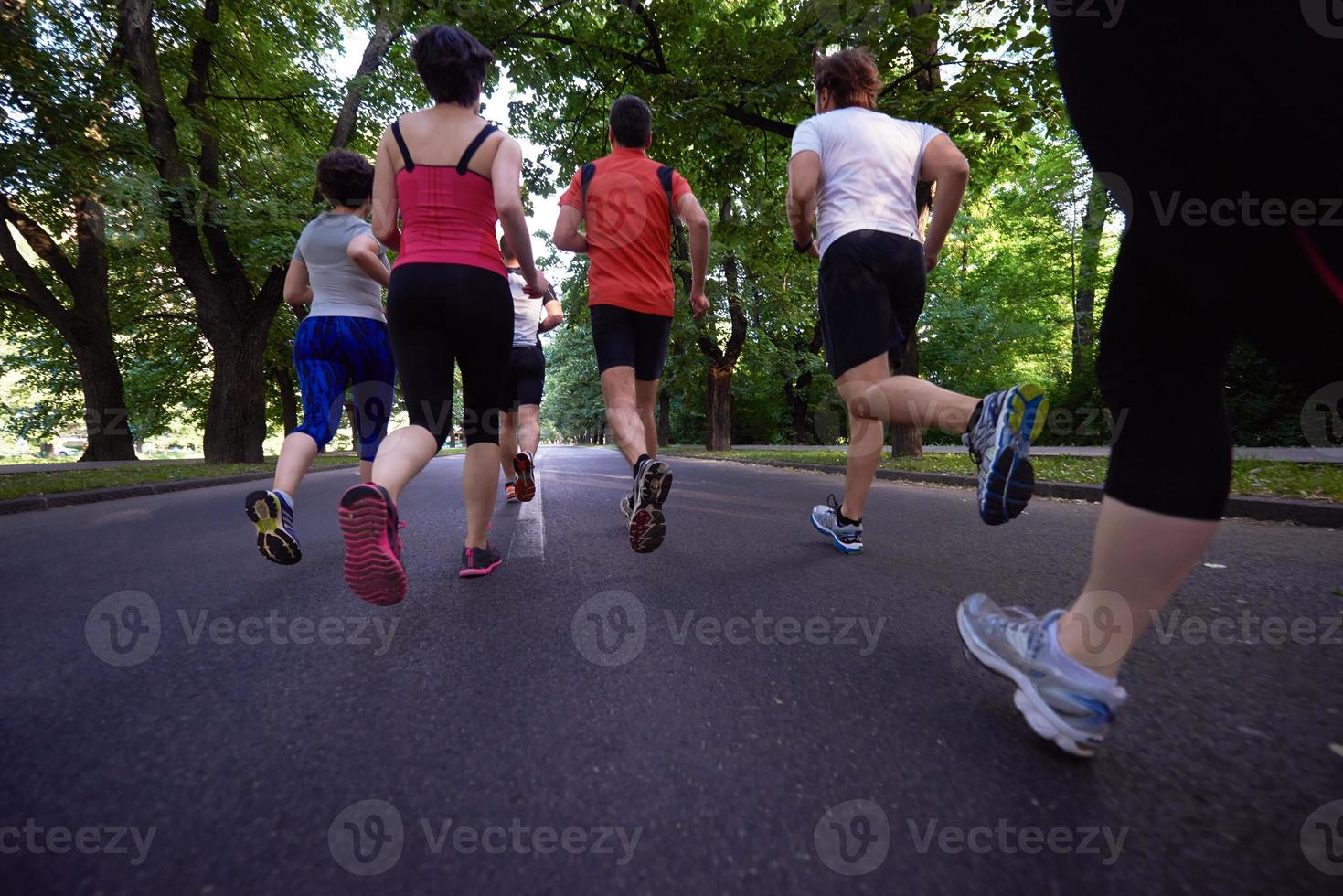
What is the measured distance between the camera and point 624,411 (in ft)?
10.5

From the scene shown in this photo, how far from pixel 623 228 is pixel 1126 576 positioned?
2798 millimetres

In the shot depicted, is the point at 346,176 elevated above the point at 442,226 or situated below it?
above

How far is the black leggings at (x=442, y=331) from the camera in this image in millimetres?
2492

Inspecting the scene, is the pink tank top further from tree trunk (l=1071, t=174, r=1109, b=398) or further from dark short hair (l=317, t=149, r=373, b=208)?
tree trunk (l=1071, t=174, r=1109, b=398)

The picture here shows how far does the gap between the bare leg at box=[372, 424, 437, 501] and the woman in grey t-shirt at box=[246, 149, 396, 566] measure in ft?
3.57

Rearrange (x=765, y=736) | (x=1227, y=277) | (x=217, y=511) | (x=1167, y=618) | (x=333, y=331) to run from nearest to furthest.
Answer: (x=1227, y=277), (x=765, y=736), (x=1167, y=618), (x=333, y=331), (x=217, y=511)

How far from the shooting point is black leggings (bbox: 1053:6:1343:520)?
0.98 m

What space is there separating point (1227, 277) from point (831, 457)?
12245 mm

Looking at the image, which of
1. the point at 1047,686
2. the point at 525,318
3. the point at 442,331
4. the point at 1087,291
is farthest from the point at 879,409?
the point at 1087,291

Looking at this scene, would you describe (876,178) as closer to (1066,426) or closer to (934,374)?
(1066,426)

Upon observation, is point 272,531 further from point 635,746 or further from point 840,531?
point 840,531

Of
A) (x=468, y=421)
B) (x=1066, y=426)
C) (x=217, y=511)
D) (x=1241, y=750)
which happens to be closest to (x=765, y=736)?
(x=1241, y=750)

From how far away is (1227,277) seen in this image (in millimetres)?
1088

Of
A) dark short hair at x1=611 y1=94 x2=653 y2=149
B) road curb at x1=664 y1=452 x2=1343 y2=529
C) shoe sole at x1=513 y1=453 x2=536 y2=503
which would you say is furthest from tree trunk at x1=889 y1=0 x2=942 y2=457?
shoe sole at x1=513 y1=453 x2=536 y2=503
